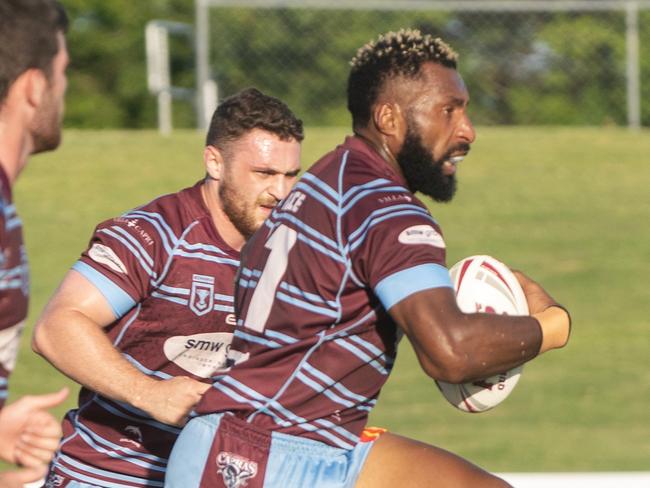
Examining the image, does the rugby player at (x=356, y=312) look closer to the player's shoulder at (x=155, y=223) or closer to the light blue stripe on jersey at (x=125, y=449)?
the player's shoulder at (x=155, y=223)

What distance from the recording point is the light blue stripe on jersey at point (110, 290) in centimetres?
443

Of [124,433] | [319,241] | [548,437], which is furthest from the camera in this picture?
[548,437]

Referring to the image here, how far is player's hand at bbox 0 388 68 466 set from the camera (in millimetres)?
3137

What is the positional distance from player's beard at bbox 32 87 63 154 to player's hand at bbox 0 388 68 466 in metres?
0.57

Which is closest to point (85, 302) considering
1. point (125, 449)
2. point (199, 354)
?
point (199, 354)

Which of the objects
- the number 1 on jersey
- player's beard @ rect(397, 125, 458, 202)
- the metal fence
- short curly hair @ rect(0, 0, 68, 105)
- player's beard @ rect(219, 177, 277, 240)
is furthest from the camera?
the metal fence

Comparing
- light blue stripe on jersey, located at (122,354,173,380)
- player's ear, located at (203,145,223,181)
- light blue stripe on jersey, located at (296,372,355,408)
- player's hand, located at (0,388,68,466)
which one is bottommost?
player's hand, located at (0,388,68,466)

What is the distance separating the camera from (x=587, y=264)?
48.1ft

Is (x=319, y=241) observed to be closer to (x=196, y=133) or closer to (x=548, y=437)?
(x=548, y=437)

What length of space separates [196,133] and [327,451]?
15.8 meters

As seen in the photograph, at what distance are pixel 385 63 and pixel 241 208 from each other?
101cm

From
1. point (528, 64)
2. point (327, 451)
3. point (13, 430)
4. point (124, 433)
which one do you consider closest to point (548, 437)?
point (124, 433)

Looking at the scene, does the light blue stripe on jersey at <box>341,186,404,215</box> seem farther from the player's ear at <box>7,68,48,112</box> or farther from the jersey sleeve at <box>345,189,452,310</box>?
the player's ear at <box>7,68,48,112</box>

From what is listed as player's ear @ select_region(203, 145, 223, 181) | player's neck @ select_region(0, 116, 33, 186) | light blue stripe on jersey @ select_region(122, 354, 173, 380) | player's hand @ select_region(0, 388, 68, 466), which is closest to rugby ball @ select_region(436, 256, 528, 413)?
light blue stripe on jersey @ select_region(122, 354, 173, 380)
